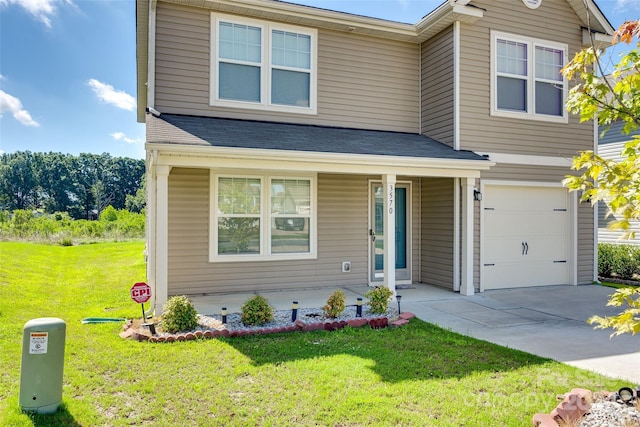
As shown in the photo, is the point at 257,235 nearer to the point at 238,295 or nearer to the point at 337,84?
the point at 238,295

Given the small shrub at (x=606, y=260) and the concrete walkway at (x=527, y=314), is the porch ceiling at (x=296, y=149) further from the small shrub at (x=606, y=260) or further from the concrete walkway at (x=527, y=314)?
the small shrub at (x=606, y=260)

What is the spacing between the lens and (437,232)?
9.14 meters

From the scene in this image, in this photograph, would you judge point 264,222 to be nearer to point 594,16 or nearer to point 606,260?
point 594,16

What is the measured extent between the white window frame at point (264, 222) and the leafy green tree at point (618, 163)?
19.0 ft

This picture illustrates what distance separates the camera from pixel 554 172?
9.51 meters

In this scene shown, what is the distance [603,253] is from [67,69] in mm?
31855

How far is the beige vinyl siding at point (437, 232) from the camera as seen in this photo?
880 cm

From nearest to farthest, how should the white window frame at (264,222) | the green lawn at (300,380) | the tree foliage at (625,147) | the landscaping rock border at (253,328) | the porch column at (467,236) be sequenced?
the tree foliage at (625,147) < the green lawn at (300,380) < the landscaping rock border at (253,328) < the white window frame at (264,222) < the porch column at (467,236)

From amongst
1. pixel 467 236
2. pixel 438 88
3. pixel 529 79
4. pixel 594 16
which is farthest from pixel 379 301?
pixel 594 16

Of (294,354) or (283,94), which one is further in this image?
(283,94)

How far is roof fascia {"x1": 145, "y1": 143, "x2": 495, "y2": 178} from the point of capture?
6199 mm

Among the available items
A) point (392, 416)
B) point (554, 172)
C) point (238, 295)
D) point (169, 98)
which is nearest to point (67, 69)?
point (169, 98)

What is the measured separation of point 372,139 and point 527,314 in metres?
4.26

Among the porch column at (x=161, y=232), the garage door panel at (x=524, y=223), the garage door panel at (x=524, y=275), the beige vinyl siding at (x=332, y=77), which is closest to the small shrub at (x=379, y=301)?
the porch column at (x=161, y=232)
